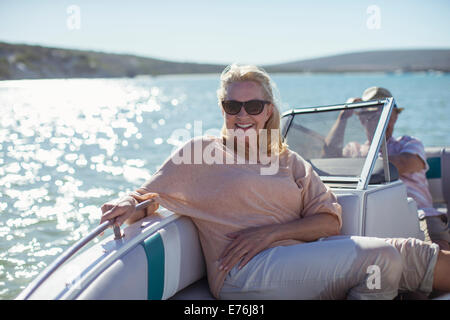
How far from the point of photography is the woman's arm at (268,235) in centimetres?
195

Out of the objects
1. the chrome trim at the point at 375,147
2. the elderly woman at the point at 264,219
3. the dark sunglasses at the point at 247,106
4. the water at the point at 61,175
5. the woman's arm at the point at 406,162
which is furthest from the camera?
the water at the point at 61,175

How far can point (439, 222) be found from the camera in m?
3.33

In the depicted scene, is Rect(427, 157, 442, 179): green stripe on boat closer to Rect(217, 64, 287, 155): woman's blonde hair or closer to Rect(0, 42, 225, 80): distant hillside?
Rect(217, 64, 287, 155): woman's blonde hair

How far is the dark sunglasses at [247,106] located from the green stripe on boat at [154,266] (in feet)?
2.29

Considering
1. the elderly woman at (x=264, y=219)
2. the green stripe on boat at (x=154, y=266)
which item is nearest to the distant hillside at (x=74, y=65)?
the elderly woman at (x=264, y=219)

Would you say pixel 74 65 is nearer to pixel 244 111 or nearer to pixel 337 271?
pixel 244 111

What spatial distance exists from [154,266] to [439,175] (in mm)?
3083

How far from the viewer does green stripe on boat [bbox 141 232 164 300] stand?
192 centimetres

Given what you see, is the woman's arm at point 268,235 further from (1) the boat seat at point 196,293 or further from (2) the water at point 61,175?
(2) the water at point 61,175

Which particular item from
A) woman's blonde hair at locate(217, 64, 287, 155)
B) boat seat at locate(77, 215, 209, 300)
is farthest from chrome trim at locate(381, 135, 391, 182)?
boat seat at locate(77, 215, 209, 300)

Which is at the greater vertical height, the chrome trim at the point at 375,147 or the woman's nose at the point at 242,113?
the woman's nose at the point at 242,113
